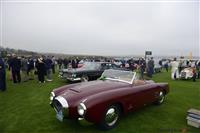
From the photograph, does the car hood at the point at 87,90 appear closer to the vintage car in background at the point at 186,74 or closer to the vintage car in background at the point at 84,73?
the vintage car in background at the point at 84,73

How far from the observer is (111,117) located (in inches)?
191

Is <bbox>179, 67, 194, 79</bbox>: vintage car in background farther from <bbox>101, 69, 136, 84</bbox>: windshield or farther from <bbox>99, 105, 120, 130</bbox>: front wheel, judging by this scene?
<bbox>99, 105, 120, 130</bbox>: front wheel

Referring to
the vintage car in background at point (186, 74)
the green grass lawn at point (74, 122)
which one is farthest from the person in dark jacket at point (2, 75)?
the vintage car in background at point (186, 74)

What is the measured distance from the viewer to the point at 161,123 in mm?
5355

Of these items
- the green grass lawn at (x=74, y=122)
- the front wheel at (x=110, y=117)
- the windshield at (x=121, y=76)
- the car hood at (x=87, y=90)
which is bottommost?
the green grass lawn at (x=74, y=122)

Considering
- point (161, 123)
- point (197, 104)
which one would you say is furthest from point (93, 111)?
point (197, 104)

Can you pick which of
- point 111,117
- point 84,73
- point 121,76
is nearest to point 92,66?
point 84,73

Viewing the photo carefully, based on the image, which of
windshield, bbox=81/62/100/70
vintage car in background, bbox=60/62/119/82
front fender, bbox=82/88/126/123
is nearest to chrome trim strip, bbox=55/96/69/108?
front fender, bbox=82/88/126/123

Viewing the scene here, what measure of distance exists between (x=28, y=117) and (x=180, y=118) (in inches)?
180

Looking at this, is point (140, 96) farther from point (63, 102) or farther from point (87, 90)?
point (63, 102)

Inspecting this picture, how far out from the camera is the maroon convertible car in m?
4.39

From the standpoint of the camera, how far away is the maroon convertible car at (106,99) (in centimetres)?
439

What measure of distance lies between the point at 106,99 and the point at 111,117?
0.57 m

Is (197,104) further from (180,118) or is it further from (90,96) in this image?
(90,96)
